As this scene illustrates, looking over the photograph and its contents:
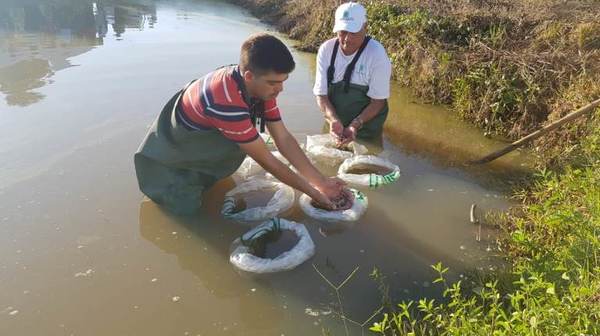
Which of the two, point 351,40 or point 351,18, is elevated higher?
point 351,18

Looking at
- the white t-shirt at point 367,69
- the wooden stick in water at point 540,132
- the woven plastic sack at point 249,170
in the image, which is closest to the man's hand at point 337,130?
the white t-shirt at point 367,69

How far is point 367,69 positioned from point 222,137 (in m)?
1.66

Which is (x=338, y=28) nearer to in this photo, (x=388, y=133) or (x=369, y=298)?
(x=388, y=133)

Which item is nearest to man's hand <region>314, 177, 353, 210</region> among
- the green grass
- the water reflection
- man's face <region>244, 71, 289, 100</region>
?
man's face <region>244, 71, 289, 100</region>

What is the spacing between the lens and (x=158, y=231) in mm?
2918

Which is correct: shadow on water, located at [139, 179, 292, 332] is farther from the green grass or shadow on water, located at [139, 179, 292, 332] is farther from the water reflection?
the water reflection

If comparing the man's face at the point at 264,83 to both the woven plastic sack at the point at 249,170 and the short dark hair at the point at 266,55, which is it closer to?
the short dark hair at the point at 266,55

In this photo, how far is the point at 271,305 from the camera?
236cm

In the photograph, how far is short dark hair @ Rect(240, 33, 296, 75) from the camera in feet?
7.75

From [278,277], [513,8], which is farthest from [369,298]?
[513,8]

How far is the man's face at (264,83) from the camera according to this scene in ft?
8.03

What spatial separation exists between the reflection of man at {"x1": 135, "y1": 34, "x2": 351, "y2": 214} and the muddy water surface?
0.24 m

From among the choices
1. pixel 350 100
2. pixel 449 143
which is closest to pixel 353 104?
pixel 350 100

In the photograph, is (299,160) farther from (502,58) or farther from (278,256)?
(502,58)
